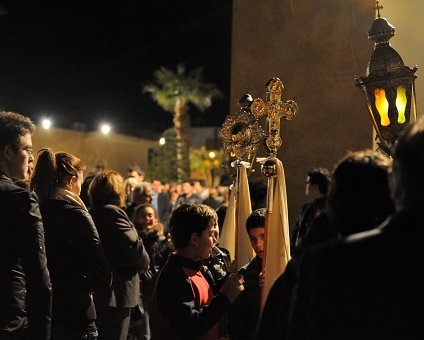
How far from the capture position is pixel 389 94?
598cm

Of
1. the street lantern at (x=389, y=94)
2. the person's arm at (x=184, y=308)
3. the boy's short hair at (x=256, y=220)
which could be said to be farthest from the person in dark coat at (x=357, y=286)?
the street lantern at (x=389, y=94)

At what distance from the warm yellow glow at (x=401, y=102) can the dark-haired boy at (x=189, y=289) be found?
2301 mm

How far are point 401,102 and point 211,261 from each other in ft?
6.98

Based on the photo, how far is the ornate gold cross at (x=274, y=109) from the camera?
535 cm

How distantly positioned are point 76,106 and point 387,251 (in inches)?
1743

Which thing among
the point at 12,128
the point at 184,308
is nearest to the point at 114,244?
the point at 12,128

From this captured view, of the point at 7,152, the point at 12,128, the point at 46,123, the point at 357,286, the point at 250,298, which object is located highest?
the point at 46,123

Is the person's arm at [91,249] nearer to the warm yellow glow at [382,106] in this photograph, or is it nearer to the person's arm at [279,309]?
the warm yellow glow at [382,106]

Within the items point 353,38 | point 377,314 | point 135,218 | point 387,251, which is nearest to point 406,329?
point 377,314

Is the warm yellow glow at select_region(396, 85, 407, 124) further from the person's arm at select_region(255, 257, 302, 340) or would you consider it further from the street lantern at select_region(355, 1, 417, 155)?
the person's arm at select_region(255, 257, 302, 340)

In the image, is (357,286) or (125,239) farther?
(125,239)

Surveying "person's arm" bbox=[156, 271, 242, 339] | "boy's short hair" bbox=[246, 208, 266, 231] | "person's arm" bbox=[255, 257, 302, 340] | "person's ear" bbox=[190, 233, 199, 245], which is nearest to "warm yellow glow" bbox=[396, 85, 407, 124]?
"boy's short hair" bbox=[246, 208, 266, 231]

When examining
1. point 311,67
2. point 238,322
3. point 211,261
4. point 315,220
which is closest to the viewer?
point 315,220

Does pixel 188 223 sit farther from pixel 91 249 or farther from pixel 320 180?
pixel 91 249
